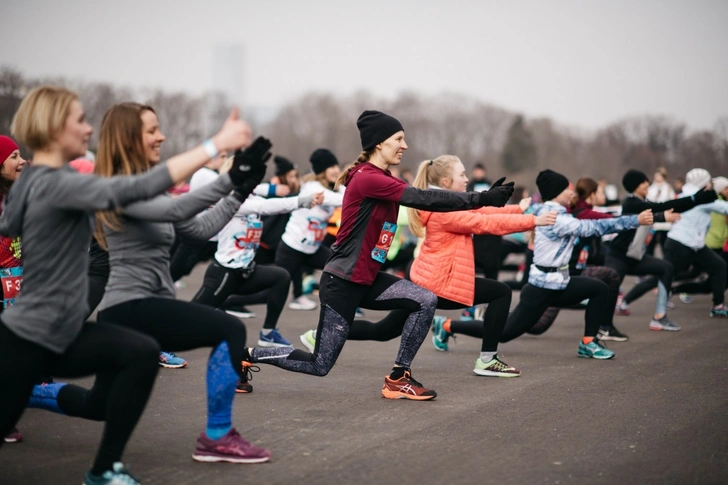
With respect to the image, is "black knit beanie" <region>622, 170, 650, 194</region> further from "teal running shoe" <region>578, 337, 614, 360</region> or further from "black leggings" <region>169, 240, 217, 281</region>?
"black leggings" <region>169, 240, 217, 281</region>

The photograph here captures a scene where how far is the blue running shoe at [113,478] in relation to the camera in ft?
13.3

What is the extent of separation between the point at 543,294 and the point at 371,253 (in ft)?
8.66

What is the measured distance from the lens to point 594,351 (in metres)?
8.54

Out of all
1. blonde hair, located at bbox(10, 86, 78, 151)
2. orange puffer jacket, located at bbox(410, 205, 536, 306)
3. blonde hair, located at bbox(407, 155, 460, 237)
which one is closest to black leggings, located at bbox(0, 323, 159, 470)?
blonde hair, located at bbox(10, 86, 78, 151)

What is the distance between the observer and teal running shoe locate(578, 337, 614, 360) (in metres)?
8.52

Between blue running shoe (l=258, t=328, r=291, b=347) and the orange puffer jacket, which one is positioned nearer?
the orange puffer jacket

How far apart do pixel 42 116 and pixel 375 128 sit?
286 centimetres

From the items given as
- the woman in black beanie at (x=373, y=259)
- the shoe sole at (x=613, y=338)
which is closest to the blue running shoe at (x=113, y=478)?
the woman in black beanie at (x=373, y=259)

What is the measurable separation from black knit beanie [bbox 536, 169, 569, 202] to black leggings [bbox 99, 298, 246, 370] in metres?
4.74

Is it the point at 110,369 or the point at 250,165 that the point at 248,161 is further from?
the point at 110,369

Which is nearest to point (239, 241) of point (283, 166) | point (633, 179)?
point (283, 166)

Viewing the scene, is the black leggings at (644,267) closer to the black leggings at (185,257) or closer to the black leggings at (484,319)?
the black leggings at (484,319)

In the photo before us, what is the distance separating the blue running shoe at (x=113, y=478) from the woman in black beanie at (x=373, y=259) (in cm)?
219

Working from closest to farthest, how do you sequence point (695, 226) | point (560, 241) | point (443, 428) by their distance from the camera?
1. point (443, 428)
2. point (560, 241)
3. point (695, 226)
